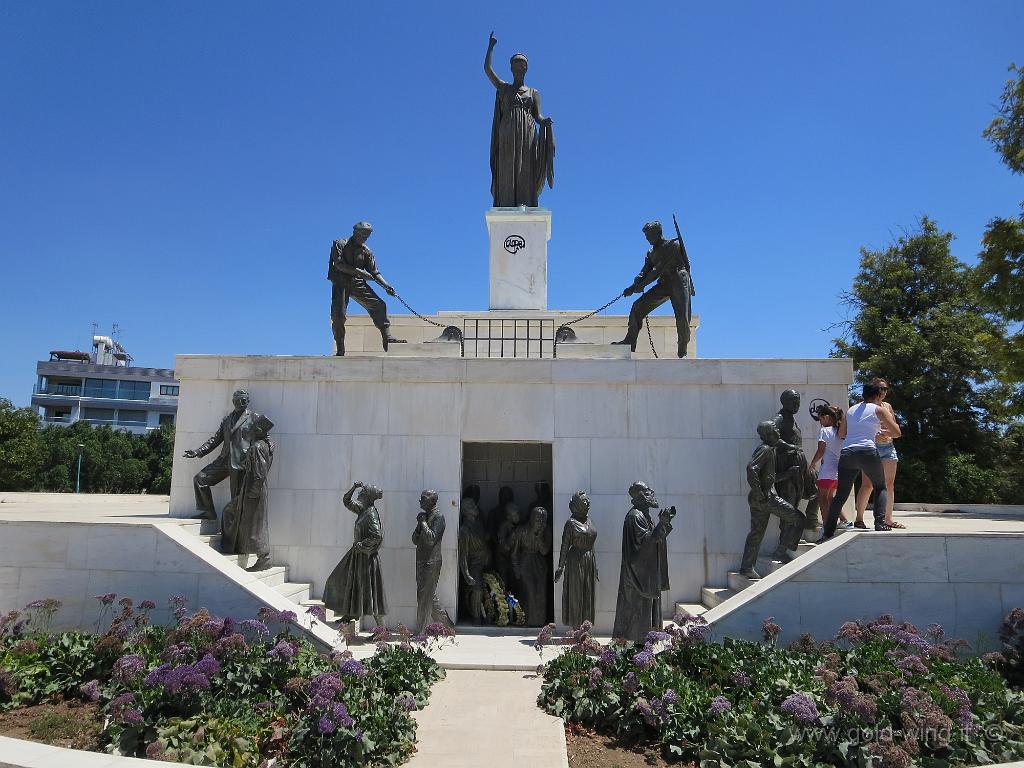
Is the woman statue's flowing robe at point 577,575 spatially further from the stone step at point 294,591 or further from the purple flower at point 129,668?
the purple flower at point 129,668

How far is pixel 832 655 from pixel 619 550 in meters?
3.79

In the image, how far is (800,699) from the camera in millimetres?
4801

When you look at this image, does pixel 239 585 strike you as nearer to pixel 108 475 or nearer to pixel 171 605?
pixel 171 605

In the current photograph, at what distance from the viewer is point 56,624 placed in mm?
8156

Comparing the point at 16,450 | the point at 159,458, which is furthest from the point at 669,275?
the point at 159,458

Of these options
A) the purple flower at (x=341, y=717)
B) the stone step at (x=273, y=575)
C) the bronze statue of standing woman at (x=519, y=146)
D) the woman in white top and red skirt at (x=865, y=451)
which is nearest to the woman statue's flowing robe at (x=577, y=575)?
the woman in white top and red skirt at (x=865, y=451)

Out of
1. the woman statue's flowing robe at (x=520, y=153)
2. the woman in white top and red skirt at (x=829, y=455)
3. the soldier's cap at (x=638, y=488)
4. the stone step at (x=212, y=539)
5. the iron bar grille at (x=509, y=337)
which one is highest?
the woman statue's flowing robe at (x=520, y=153)

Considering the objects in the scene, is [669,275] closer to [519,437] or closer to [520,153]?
[519,437]

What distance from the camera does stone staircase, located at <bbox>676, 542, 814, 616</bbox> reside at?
845cm

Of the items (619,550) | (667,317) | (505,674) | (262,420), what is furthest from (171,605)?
(667,317)

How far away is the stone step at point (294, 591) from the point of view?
892 centimetres

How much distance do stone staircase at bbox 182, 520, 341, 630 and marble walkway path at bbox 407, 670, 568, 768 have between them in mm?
2617

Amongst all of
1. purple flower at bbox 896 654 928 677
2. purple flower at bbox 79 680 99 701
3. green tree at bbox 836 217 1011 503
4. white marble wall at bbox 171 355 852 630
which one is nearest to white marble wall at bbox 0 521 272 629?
white marble wall at bbox 171 355 852 630

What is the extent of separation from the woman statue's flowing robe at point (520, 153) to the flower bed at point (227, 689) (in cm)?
1283
